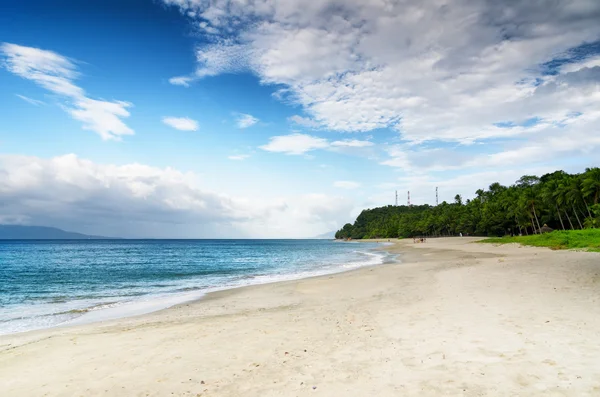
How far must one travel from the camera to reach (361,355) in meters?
8.23

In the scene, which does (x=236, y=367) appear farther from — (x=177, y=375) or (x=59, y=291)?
(x=59, y=291)

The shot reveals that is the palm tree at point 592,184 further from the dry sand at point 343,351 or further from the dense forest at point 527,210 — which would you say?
the dry sand at point 343,351

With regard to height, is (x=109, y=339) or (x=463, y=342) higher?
(x=463, y=342)

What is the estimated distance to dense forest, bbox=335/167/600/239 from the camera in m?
63.5

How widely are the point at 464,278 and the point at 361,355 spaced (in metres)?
15.2

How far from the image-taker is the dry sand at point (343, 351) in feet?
21.6

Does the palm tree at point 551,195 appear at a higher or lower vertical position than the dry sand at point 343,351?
higher

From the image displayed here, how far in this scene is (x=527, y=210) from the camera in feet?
260

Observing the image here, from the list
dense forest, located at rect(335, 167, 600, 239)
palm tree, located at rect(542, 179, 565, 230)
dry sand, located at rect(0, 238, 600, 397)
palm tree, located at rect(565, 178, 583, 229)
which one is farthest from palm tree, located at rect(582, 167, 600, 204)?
dry sand, located at rect(0, 238, 600, 397)

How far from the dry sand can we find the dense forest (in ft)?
186

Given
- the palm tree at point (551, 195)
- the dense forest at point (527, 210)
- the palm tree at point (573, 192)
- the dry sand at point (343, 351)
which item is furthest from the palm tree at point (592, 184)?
the dry sand at point (343, 351)

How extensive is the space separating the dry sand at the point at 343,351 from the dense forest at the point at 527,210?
56710 mm

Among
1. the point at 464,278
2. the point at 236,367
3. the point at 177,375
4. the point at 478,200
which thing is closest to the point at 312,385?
the point at 236,367

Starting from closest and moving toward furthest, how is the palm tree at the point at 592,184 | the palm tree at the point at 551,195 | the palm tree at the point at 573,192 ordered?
the palm tree at the point at 592,184, the palm tree at the point at 573,192, the palm tree at the point at 551,195
